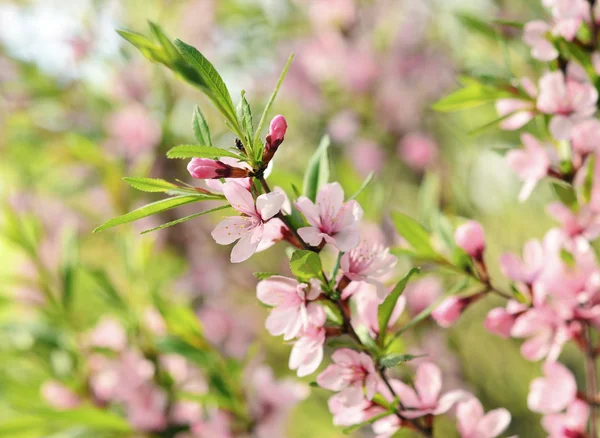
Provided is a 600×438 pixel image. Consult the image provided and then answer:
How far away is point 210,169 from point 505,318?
1.11ft

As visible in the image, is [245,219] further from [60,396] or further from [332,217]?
[60,396]

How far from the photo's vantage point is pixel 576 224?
1.86ft

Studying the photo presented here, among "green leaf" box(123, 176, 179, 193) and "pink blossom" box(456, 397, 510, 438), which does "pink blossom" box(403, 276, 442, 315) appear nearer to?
"pink blossom" box(456, 397, 510, 438)

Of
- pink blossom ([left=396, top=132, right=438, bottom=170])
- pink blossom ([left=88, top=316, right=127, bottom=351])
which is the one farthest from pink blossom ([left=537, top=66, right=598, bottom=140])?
pink blossom ([left=396, top=132, right=438, bottom=170])

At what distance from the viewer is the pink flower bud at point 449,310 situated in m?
0.55

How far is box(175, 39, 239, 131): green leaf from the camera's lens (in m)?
0.37

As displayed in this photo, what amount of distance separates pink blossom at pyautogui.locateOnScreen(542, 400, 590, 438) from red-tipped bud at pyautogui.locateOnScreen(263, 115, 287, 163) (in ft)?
1.26

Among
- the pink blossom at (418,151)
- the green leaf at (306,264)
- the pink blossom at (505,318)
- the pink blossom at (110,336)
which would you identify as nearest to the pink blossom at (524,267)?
the pink blossom at (505,318)

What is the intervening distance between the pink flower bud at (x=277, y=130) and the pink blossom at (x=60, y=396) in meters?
0.66

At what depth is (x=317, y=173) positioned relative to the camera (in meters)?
0.49

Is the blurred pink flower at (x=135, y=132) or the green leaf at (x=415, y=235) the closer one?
the green leaf at (x=415, y=235)

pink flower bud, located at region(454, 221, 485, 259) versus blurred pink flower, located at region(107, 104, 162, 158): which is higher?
pink flower bud, located at region(454, 221, 485, 259)

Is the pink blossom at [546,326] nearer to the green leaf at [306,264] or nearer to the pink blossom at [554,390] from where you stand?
the pink blossom at [554,390]

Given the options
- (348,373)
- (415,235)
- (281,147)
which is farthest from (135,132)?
(348,373)
